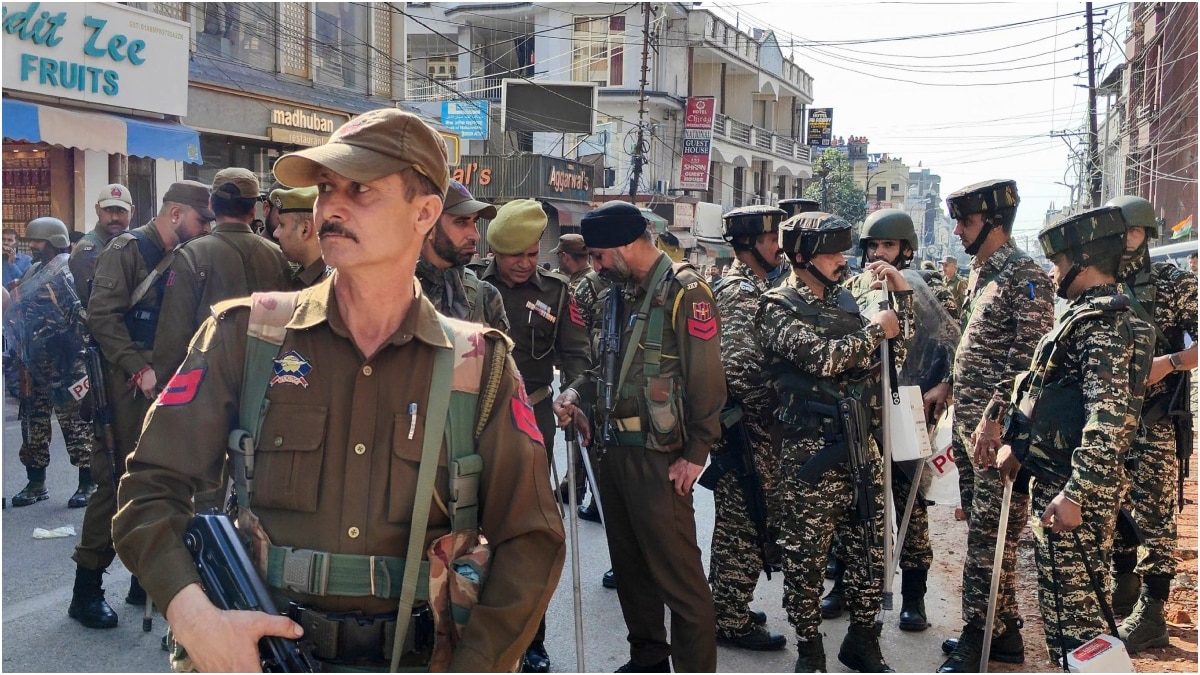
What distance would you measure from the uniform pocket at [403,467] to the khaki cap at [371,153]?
0.52 meters

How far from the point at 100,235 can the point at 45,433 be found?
1.64m

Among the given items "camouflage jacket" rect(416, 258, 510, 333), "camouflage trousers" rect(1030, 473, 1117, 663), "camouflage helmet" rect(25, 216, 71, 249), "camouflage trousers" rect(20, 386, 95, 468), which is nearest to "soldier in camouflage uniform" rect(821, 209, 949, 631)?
"camouflage trousers" rect(1030, 473, 1117, 663)

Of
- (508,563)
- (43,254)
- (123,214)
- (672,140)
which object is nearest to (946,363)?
(508,563)

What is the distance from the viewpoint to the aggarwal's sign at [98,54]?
12.4m

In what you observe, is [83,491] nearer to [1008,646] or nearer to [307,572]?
[307,572]

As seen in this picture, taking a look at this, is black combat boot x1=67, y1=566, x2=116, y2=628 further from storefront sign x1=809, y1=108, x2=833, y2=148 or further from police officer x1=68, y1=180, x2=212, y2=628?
storefront sign x1=809, y1=108, x2=833, y2=148

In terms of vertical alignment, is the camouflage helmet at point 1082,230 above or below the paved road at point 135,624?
above

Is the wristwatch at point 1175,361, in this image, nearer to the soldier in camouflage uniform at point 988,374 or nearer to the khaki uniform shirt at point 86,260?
the soldier in camouflage uniform at point 988,374

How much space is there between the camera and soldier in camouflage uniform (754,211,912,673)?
4488mm

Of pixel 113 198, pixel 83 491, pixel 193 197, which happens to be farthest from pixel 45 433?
pixel 193 197

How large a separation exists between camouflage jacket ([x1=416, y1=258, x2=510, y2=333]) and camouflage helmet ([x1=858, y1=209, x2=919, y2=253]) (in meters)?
2.92

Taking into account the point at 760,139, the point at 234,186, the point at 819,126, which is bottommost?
the point at 234,186

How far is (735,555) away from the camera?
16.8 ft

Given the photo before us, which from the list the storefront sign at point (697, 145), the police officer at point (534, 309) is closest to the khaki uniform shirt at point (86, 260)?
the police officer at point (534, 309)
